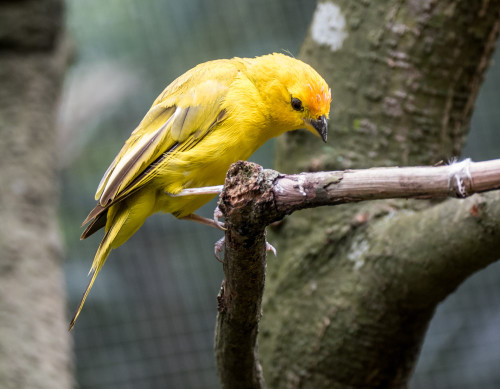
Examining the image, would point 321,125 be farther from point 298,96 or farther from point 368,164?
point 368,164

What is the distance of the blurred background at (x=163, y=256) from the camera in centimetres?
518

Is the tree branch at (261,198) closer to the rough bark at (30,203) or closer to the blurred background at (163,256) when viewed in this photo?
the rough bark at (30,203)

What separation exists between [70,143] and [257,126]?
3725 mm

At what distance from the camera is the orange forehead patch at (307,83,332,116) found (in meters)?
2.61

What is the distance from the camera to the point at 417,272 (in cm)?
236

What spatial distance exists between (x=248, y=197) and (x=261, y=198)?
35mm

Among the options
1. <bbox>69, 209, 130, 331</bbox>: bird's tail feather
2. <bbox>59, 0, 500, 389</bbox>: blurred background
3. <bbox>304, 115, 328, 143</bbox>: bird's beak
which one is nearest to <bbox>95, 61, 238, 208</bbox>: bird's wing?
<bbox>69, 209, 130, 331</bbox>: bird's tail feather

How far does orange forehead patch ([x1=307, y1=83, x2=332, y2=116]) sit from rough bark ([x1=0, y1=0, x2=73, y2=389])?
1995 mm

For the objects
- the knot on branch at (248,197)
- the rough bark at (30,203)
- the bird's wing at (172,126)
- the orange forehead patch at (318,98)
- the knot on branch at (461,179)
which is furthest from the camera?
the rough bark at (30,203)

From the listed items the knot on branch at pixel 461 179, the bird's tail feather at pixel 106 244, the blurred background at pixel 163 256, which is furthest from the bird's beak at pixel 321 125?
the blurred background at pixel 163 256

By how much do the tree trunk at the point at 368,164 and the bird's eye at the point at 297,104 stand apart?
339 millimetres

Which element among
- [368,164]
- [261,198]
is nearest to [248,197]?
[261,198]

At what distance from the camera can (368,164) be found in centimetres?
286

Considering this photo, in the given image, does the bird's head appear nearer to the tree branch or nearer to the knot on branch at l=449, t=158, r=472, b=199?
the tree branch
